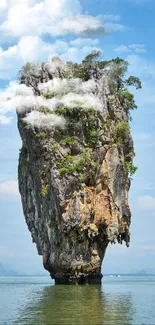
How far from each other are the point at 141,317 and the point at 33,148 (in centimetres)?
1922

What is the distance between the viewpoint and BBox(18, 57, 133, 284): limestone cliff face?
33156mm

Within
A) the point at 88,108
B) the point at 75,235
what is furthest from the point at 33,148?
the point at 75,235

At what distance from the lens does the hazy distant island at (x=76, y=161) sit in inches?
1310

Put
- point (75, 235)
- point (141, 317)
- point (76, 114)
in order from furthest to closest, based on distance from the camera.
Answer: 1. point (76, 114)
2. point (75, 235)
3. point (141, 317)

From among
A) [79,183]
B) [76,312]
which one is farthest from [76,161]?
[76,312]

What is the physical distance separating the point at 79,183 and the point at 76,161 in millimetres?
1660

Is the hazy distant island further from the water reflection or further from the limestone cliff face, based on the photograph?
the water reflection

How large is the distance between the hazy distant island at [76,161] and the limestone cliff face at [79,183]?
7 centimetres

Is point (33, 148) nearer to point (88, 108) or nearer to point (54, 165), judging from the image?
point (54, 165)

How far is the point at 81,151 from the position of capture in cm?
3453

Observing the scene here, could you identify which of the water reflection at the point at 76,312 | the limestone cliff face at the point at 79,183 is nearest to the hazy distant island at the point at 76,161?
the limestone cliff face at the point at 79,183

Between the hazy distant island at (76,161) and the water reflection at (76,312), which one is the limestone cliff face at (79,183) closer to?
the hazy distant island at (76,161)

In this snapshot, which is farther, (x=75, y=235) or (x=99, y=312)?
(x=75, y=235)

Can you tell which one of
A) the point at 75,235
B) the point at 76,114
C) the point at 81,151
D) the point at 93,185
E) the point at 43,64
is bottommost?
the point at 75,235
